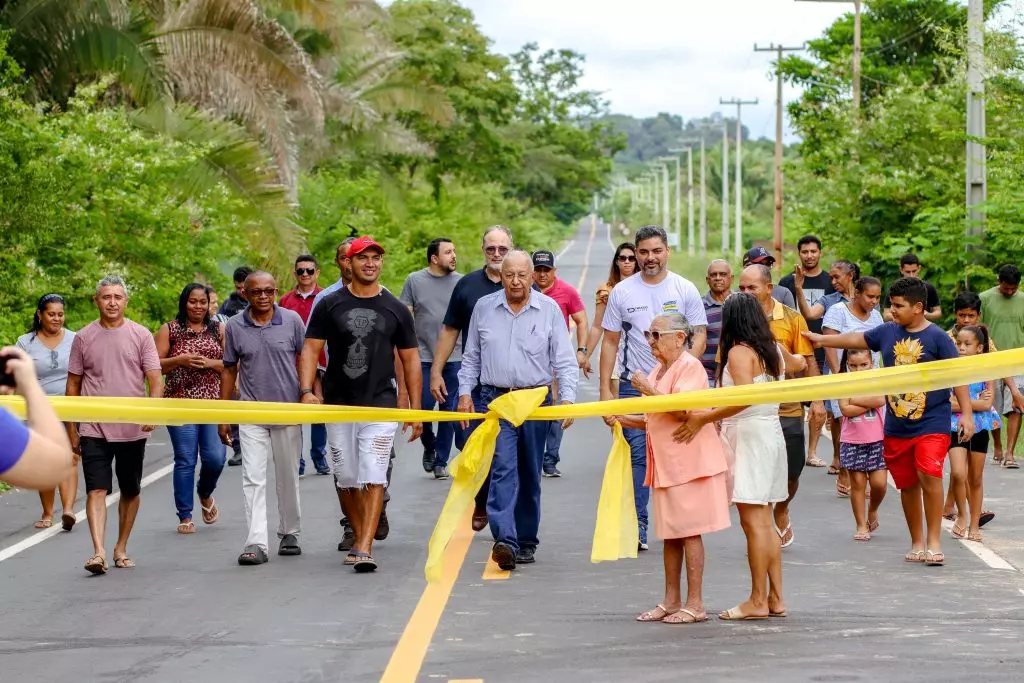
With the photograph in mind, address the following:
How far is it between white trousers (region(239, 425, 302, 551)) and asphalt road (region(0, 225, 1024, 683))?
0.83 feet

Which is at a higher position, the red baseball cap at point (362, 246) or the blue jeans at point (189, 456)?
the red baseball cap at point (362, 246)

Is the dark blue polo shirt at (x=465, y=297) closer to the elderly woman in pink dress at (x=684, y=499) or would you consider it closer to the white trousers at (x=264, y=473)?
the white trousers at (x=264, y=473)

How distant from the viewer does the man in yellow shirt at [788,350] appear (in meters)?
10.3

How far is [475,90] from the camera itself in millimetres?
52188

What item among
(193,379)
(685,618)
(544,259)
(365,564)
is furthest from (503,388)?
(544,259)

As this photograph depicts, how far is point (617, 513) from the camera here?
9.25 meters

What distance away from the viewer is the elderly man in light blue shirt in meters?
10.2

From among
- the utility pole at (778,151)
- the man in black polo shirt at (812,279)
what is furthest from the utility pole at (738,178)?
the man in black polo shirt at (812,279)

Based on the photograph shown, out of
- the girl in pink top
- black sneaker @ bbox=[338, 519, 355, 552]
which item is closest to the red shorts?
the girl in pink top

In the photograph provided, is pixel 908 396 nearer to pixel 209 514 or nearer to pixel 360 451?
pixel 360 451

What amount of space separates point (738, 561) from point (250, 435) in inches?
128

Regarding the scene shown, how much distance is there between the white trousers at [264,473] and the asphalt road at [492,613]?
0.83 feet

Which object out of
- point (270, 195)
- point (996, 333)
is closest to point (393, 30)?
point (270, 195)

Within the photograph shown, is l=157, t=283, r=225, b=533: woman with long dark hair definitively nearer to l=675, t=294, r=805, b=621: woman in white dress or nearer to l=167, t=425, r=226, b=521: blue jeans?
l=167, t=425, r=226, b=521: blue jeans
